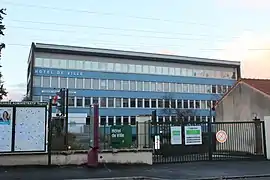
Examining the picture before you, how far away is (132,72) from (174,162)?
58.5m

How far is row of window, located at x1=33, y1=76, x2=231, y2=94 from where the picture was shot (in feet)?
236

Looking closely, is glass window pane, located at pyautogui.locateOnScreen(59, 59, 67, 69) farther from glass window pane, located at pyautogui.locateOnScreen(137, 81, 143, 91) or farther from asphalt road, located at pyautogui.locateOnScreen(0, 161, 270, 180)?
asphalt road, located at pyautogui.locateOnScreen(0, 161, 270, 180)

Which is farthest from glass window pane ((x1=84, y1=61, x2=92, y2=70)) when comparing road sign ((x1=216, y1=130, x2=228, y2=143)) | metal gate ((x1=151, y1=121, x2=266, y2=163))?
road sign ((x1=216, y1=130, x2=228, y2=143))

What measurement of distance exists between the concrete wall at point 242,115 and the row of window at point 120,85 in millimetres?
38645

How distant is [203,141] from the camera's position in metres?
22.3

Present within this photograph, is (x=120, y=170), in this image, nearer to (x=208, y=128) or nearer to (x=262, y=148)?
(x=208, y=128)

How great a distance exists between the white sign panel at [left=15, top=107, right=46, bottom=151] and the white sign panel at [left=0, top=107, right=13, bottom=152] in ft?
0.97

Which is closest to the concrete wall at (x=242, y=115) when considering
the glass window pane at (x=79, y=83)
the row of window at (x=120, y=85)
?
the glass window pane at (x=79, y=83)

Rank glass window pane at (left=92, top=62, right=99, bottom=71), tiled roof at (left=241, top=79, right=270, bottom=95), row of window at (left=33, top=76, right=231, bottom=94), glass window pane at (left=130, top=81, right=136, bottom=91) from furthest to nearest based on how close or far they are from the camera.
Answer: glass window pane at (left=130, top=81, right=136, bottom=91) < glass window pane at (left=92, top=62, right=99, bottom=71) < row of window at (left=33, top=76, right=231, bottom=94) < tiled roof at (left=241, top=79, right=270, bottom=95)

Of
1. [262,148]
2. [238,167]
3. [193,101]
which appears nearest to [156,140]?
[238,167]

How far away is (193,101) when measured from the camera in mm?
84750

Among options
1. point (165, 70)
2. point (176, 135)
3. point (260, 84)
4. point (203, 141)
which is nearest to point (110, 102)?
point (165, 70)

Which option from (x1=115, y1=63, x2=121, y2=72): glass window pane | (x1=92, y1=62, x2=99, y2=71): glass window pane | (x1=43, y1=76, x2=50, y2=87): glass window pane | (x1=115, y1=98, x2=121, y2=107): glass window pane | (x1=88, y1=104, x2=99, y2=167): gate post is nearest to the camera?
(x1=88, y1=104, x2=99, y2=167): gate post

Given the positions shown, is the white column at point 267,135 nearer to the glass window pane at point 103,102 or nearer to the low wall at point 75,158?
the low wall at point 75,158
